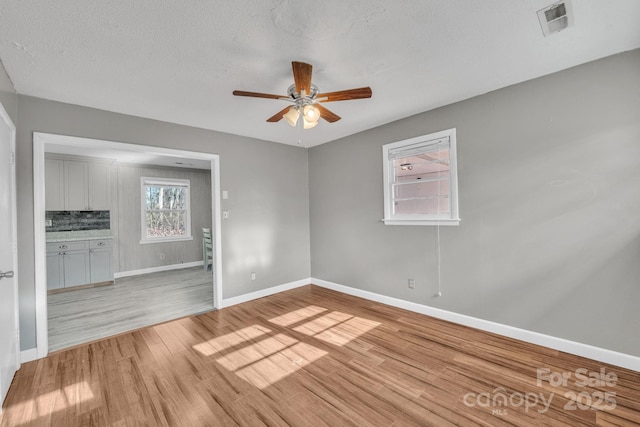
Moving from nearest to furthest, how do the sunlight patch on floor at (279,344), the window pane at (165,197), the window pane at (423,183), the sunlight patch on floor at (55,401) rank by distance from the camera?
the sunlight patch on floor at (55,401)
the sunlight patch on floor at (279,344)
the window pane at (423,183)
the window pane at (165,197)

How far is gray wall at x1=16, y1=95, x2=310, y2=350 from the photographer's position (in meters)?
2.52

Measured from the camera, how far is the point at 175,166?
6.21m

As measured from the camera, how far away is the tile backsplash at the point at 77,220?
4941 millimetres

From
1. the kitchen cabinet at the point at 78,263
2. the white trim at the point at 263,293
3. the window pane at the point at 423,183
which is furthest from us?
the kitchen cabinet at the point at 78,263

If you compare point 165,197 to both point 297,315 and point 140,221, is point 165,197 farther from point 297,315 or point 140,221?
point 297,315

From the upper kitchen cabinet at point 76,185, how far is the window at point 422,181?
5.56 metres

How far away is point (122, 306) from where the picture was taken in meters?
3.84

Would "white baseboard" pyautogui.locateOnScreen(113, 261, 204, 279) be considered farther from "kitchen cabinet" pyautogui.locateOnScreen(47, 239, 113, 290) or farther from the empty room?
the empty room

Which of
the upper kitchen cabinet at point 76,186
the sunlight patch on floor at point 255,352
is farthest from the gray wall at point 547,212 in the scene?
the upper kitchen cabinet at point 76,186

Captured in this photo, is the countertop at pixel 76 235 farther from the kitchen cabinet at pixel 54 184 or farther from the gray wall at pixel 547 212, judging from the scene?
the gray wall at pixel 547 212

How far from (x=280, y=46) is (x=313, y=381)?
248cm

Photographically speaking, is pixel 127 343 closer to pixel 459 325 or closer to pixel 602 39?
pixel 459 325

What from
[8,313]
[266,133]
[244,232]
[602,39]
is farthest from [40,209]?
[602,39]

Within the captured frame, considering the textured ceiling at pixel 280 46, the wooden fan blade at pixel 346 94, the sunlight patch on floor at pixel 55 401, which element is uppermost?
the textured ceiling at pixel 280 46
